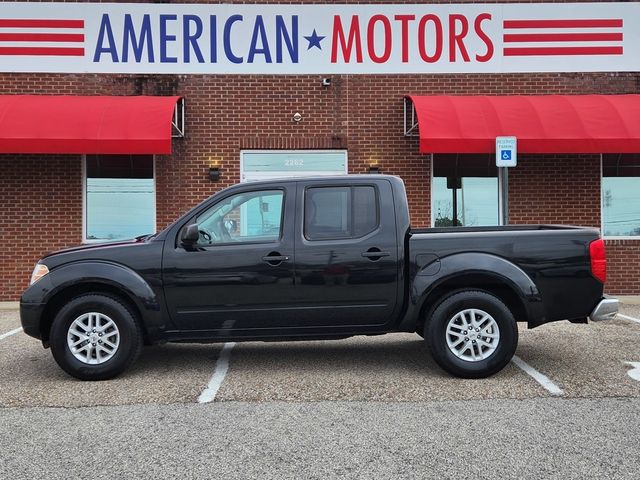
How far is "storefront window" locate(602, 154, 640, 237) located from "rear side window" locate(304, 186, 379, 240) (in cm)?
751

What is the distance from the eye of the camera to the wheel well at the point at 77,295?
17.3ft

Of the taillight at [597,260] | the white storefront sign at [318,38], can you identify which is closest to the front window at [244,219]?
the taillight at [597,260]

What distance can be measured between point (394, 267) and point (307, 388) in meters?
1.32

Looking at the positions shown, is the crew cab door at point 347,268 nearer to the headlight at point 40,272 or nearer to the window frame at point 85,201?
the headlight at point 40,272

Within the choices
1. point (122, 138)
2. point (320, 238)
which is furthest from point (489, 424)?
point (122, 138)

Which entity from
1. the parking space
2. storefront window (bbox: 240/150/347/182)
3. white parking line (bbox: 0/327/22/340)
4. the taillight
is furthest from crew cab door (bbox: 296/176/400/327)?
storefront window (bbox: 240/150/347/182)

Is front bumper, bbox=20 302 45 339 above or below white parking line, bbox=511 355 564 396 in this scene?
above

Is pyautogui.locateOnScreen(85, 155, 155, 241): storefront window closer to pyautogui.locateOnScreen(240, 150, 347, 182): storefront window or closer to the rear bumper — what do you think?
pyautogui.locateOnScreen(240, 150, 347, 182): storefront window

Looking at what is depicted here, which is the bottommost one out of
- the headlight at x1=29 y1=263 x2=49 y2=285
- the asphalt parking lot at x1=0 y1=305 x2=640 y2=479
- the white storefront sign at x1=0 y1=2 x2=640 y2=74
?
the asphalt parking lot at x1=0 y1=305 x2=640 y2=479

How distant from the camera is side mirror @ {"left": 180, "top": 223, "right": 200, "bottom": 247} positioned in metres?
5.06

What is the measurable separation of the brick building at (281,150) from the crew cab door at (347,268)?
18.4ft

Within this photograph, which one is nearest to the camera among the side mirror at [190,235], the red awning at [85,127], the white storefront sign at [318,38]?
the side mirror at [190,235]

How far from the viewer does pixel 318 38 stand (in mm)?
10883

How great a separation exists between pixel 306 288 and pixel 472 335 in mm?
1549
